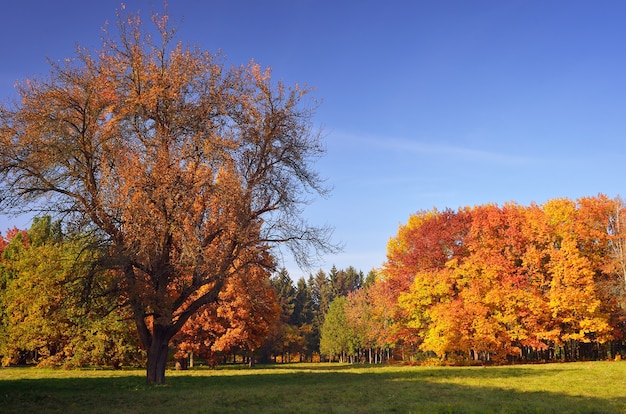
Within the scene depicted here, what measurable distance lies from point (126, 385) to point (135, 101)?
12787 millimetres

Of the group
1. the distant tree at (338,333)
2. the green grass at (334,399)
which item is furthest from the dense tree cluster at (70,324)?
the distant tree at (338,333)

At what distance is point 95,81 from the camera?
2128 centimetres

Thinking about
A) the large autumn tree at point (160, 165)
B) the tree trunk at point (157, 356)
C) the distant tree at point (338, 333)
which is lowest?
the distant tree at point (338, 333)

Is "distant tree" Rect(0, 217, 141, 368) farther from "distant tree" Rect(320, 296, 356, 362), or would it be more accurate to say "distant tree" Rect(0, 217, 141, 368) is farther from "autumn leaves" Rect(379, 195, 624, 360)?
"distant tree" Rect(320, 296, 356, 362)

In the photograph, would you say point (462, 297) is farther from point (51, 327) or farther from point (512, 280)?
point (51, 327)

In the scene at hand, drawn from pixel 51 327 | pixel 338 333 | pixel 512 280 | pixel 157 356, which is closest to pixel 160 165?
pixel 157 356

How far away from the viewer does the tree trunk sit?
23.2 m

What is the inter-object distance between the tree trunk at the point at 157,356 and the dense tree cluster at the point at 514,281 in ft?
88.0

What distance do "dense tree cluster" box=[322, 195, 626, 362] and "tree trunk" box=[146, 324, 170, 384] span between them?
26808mm

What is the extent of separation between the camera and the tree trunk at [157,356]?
2316 cm

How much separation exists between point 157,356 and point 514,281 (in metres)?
33.1

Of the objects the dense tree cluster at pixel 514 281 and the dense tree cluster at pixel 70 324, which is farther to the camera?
the dense tree cluster at pixel 514 281

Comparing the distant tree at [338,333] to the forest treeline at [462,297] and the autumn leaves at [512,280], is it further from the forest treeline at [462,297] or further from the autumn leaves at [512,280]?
the autumn leaves at [512,280]

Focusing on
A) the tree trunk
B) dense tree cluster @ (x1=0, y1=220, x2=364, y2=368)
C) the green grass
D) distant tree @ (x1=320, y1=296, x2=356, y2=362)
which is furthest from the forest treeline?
distant tree @ (x1=320, y1=296, x2=356, y2=362)
